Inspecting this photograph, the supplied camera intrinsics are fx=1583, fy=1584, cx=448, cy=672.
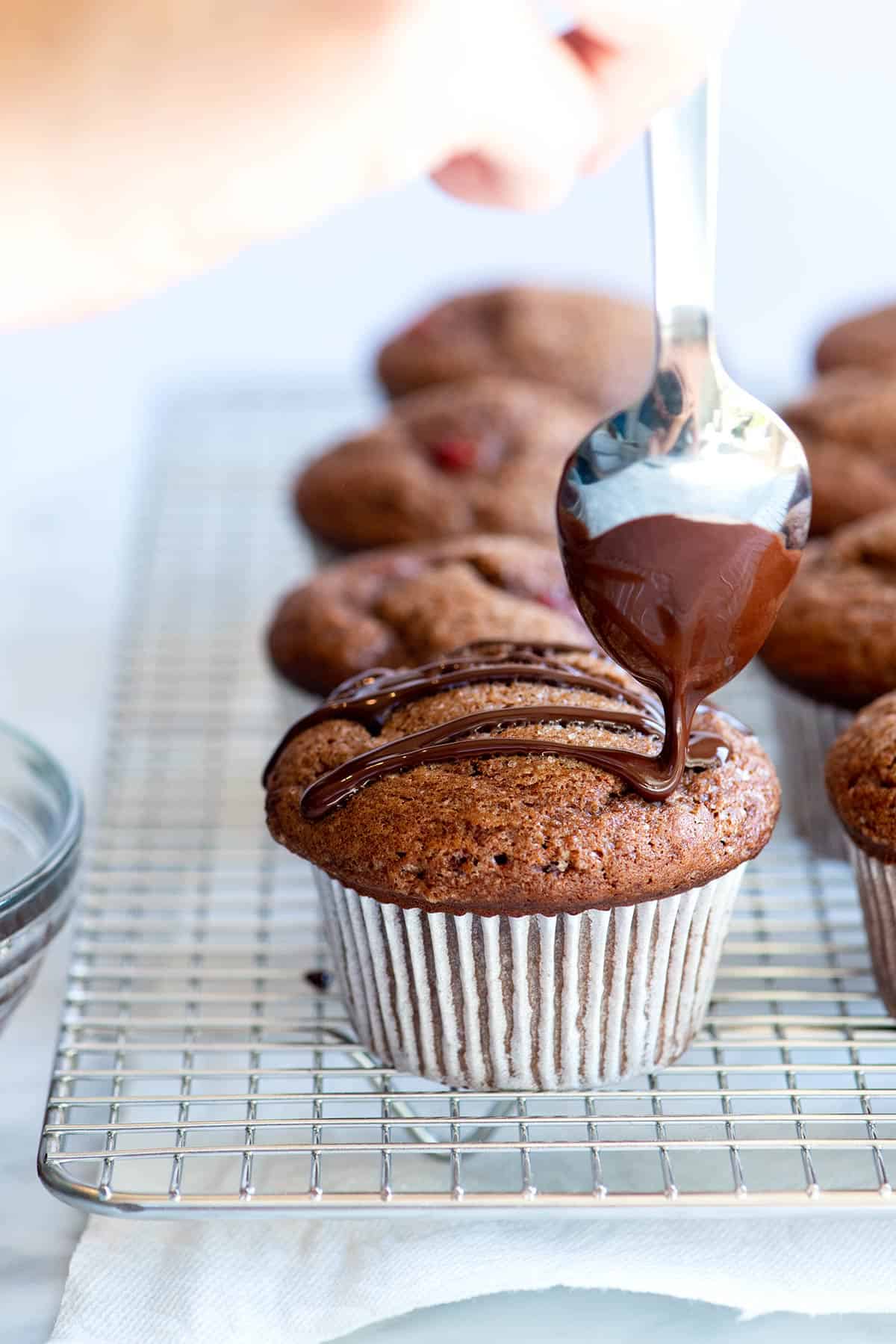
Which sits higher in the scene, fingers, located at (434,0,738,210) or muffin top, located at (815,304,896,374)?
fingers, located at (434,0,738,210)

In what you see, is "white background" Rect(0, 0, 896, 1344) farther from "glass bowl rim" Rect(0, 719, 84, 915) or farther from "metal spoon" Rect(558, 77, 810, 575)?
"metal spoon" Rect(558, 77, 810, 575)

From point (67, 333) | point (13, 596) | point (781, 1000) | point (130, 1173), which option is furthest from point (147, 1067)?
point (67, 333)

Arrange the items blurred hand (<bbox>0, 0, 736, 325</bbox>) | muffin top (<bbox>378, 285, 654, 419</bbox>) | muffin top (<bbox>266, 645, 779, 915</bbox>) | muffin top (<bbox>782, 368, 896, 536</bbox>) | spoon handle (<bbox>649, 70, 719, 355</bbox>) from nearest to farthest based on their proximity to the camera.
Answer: blurred hand (<bbox>0, 0, 736, 325</bbox>)
spoon handle (<bbox>649, 70, 719, 355</bbox>)
muffin top (<bbox>266, 645, 779, 915</bbox>)
muffin top (<bbox>782, 368, 896, 536</bbox>)
muffin top (<bbox>378, 285, 654, 419</bbox>)

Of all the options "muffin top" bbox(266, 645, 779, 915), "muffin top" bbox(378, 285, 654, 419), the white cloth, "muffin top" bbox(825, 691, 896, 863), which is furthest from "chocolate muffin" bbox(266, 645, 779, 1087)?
"muffin top" bbox(378, 285, 654, 419)

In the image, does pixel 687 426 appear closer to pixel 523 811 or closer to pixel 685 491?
pixel 685 491

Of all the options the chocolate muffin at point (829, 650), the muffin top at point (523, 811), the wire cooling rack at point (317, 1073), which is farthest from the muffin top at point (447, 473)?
the muffin top at point (523, 811)
